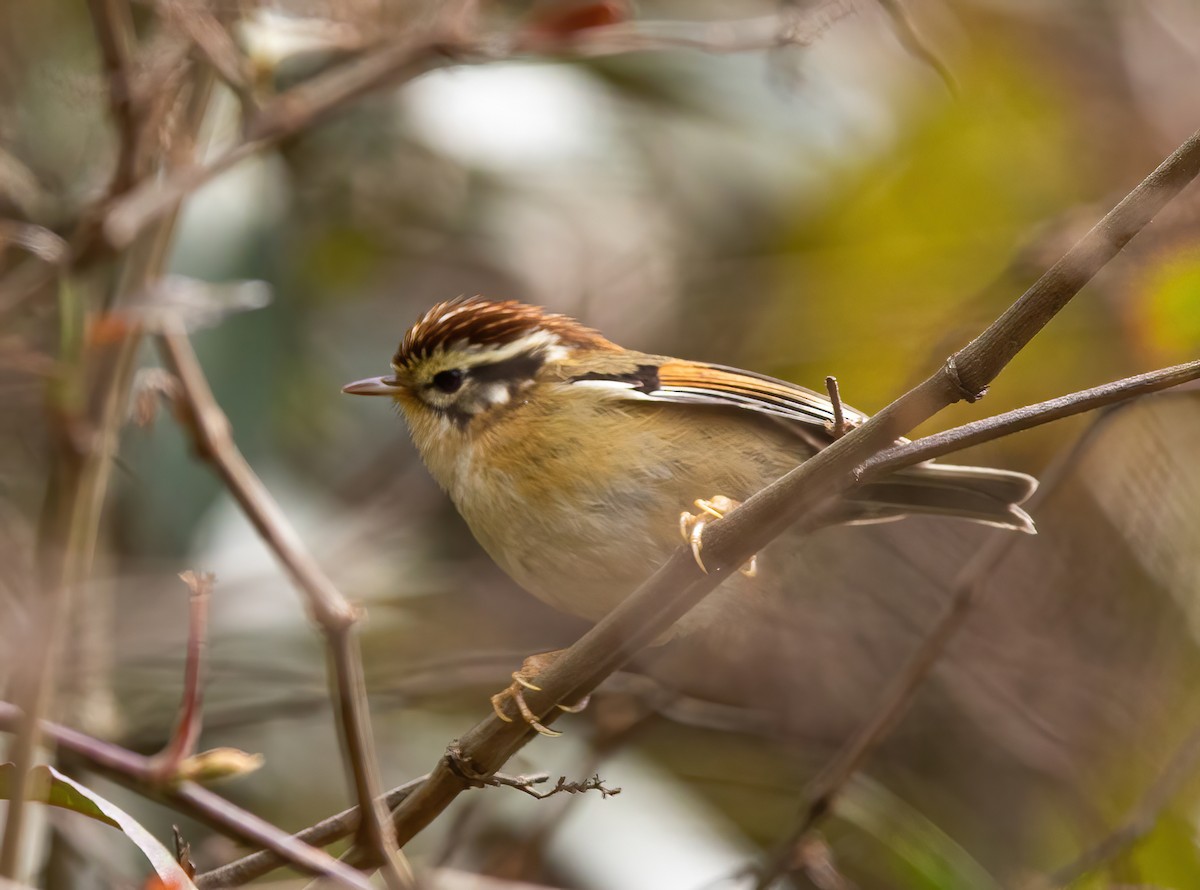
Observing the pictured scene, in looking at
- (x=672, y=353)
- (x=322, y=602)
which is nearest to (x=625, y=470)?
(x=322, y=602)

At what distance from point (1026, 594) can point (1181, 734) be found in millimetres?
862

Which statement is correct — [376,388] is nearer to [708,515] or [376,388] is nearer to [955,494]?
[708,515]

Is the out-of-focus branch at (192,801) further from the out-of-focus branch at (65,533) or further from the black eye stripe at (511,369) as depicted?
the black eye stripe at (511,369)

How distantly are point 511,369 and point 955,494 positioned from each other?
108 cm

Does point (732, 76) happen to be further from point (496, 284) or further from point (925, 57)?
point (925, 57)

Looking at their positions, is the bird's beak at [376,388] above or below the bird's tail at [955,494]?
above

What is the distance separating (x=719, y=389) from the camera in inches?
117

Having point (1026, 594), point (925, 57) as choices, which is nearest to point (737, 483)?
point (925, 57)

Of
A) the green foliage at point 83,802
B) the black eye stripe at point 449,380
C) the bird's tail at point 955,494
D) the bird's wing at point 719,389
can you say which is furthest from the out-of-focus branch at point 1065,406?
the black eye stripe at point 449,380

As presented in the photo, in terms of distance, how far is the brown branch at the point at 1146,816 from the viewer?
3.12 metres

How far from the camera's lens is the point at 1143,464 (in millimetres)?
4105

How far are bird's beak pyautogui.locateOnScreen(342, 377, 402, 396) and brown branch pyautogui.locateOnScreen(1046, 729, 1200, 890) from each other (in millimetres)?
1992

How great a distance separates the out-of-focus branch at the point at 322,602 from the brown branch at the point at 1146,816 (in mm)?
1718

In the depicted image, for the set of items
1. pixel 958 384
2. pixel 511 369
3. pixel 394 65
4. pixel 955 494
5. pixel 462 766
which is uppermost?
pixel 394 65
